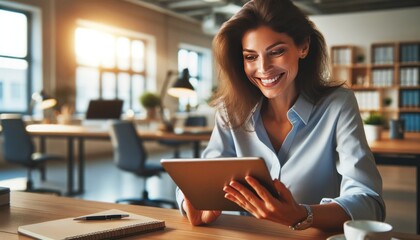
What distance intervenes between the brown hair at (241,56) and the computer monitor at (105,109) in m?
3.38

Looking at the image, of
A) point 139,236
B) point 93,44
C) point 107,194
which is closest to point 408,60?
point 107,194

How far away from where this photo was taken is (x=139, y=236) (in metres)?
0.98

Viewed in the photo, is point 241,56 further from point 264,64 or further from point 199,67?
point 199,67

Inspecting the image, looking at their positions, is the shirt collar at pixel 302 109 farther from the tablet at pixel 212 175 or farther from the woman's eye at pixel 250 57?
the tablet at pixel 212 175

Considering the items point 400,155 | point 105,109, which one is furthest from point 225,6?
point 400,155

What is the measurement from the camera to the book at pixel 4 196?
4.09 ft

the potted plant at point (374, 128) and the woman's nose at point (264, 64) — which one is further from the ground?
the woman's nose at point (264, 64)

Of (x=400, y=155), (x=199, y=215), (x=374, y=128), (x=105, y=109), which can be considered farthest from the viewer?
(x=105, y=109)

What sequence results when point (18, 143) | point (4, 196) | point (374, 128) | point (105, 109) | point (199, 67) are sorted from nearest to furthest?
point (4, 196), point (374, 128), point (18, 143), point (105, 109), point (199, 67)

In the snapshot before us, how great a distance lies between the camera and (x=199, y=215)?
1.09 m

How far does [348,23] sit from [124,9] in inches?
182

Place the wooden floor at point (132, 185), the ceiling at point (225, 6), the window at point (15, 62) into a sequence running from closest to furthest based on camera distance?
1. the wooden floor at point (132, 185)
2. the window at point (15, 62)
3. the ceiling at point (225, 6)

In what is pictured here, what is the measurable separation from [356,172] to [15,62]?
23.5 ft

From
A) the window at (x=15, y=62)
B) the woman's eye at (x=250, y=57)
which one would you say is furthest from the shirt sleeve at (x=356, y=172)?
the window at (x=15, y=62)
